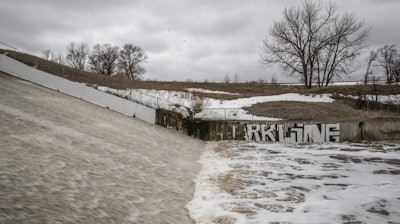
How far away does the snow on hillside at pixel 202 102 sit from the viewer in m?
24.2

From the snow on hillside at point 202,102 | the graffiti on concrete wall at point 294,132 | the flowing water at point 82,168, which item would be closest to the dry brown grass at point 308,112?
the graffiti on concrete wall at point 294,132

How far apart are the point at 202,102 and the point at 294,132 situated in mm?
7962

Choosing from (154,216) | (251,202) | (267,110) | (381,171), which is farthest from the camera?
(267,110)

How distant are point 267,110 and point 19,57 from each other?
2133cm

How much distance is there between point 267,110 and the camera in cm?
2552

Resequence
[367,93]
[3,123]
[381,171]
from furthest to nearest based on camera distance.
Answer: [367,93] < [381,171] < [3,123]

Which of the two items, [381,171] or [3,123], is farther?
[381,171]

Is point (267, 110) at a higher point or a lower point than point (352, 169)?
higher

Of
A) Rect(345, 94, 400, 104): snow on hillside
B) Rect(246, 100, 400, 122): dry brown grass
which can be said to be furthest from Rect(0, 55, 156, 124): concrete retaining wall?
Rect(345, 94, 400, 104): snow on hillside

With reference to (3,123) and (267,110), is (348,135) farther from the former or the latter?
(3,123)

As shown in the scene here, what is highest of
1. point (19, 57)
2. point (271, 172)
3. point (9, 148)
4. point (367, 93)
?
point (19, 57)

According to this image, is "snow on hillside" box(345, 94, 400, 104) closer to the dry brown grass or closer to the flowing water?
the dry brown grass

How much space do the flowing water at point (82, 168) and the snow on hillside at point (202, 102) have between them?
6318 mm

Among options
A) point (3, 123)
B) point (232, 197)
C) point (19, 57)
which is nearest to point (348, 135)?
point (232, 197)
